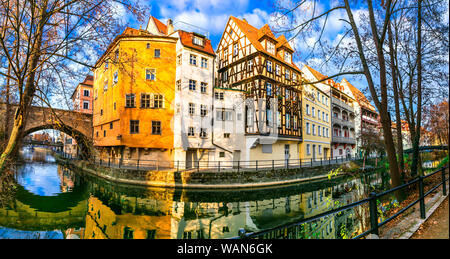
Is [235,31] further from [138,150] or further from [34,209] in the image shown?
[34,209]

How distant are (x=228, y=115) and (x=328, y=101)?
2079 cm

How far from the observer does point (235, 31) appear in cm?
2283

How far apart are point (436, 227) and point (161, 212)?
32.4ft

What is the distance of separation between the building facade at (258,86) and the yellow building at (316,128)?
163cm

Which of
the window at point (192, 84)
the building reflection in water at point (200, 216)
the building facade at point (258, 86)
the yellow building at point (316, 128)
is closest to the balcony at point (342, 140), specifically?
the yellow building at point (316, 128)

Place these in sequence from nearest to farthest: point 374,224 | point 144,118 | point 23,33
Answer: point 374,224
point 23,33
point 144,118

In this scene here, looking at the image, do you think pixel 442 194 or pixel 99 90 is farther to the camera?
pixel 99 90

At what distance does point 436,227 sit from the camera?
3.71 meters

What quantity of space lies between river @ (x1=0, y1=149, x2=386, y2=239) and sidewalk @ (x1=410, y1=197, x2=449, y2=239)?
1.29 meters

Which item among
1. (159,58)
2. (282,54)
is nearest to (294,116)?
(282,54)

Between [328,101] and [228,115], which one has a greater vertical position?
[328,101]

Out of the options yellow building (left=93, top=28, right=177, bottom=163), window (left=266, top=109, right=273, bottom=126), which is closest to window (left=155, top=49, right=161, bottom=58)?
yellow building (left=93, top=28, right=177, bottom=163)

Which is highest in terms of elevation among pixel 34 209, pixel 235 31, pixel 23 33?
pixel 235 31
